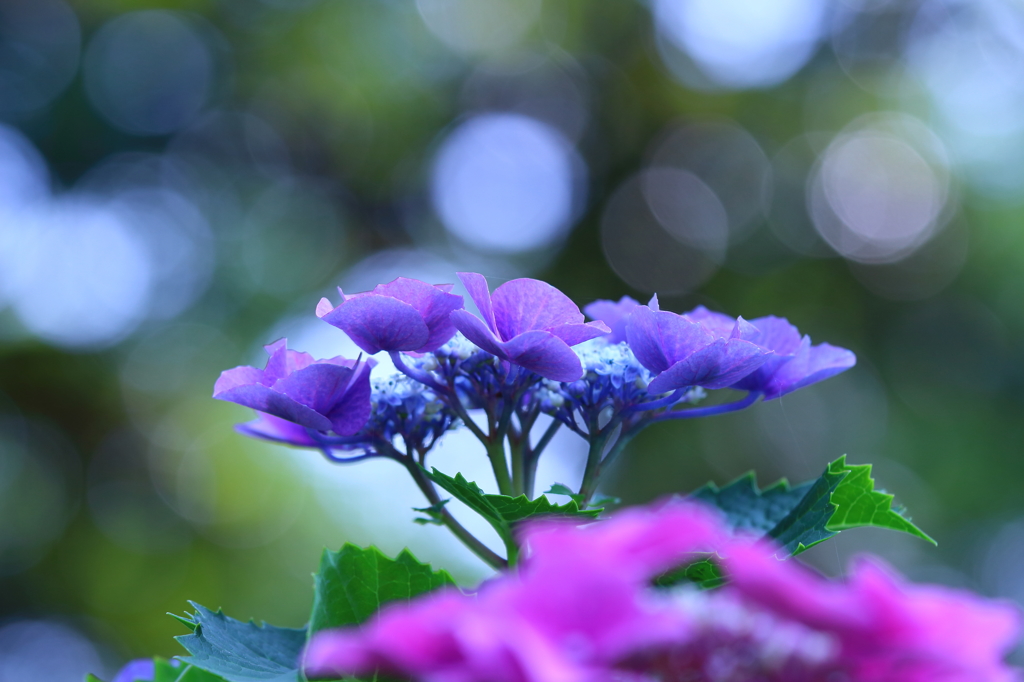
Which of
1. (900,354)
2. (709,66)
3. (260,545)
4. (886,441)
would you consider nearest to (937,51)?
(709,66)

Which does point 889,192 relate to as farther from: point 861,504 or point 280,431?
point 280,431

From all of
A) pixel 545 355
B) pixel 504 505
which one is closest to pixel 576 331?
pixel 545 355

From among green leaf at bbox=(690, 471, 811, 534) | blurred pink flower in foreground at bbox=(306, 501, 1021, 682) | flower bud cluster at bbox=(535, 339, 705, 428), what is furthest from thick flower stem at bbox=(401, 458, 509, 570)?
blurred pink flower in foreground at bbox=(306, 501, 1021, 682)

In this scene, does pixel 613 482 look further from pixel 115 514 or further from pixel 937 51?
pixel 937 51

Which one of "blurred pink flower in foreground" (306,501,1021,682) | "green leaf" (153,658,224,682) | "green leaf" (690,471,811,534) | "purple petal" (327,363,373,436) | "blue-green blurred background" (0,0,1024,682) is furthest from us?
"blue-green blurred background" (0,0,1024,682)

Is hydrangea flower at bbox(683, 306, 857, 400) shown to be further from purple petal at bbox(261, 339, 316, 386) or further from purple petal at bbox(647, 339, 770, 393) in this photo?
purple petal at bbox(261, 339, 316, 386)

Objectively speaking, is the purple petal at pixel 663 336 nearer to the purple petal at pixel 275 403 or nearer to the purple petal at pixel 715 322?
the purple petal at pixel 715 322
